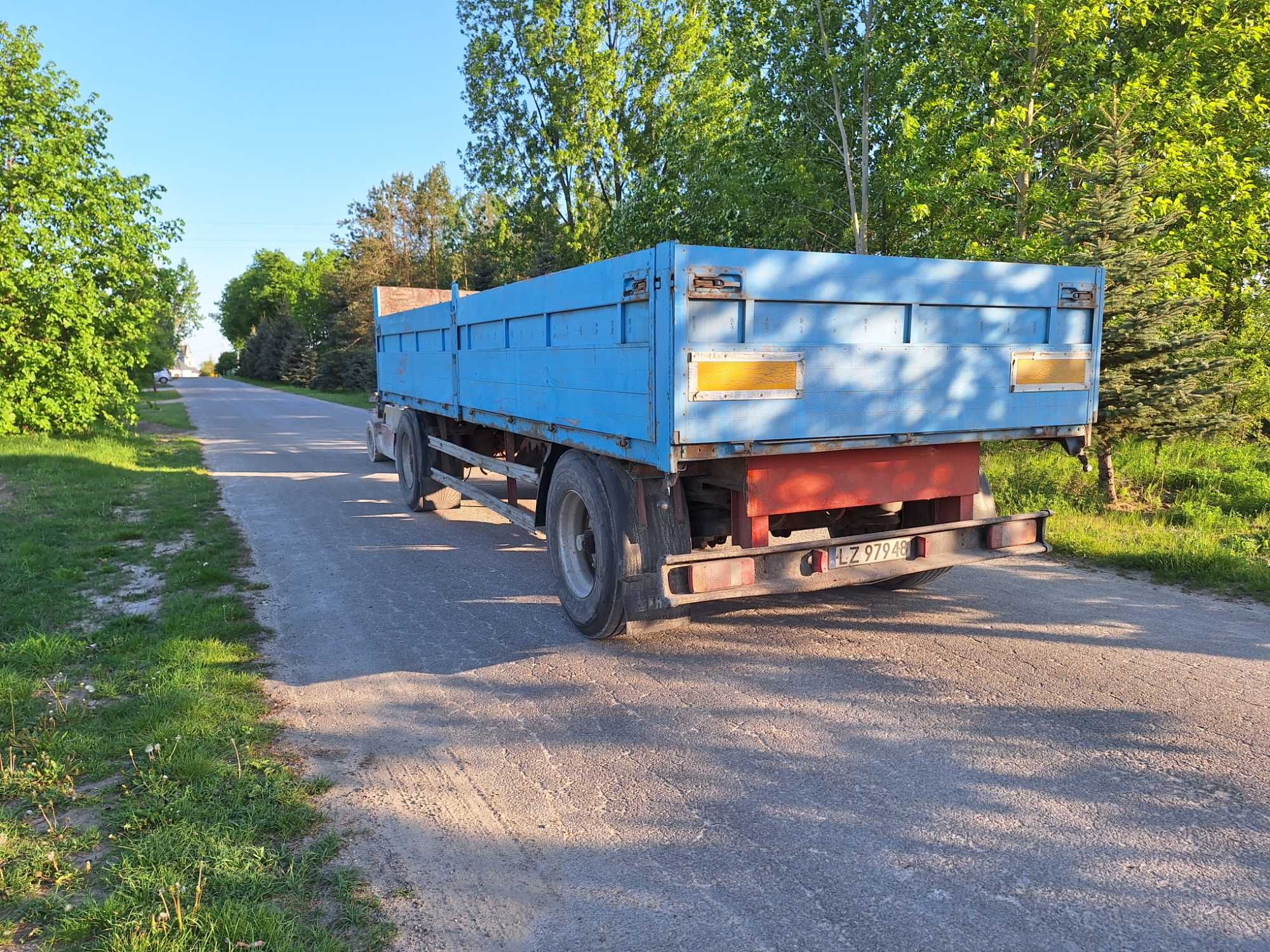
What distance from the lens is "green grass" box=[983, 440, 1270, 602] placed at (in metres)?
6.84

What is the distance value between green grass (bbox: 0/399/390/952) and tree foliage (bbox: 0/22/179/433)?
31.0 feet

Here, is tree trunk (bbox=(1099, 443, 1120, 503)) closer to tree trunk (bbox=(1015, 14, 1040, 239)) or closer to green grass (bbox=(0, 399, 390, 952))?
tree trunk (bbox=(1015, 14, 1040, 239))

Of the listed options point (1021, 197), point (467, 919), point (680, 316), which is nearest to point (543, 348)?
point (680, 316)

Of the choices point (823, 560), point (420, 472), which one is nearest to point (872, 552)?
point (823, 560)

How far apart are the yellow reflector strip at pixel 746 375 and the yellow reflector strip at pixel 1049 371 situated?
5.60 ft

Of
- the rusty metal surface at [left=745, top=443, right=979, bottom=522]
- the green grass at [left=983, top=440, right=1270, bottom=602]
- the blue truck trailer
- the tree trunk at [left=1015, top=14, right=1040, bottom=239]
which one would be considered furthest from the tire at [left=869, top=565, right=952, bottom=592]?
the tree trunk at [left=1015, top=14, right=1040, bottom=239]

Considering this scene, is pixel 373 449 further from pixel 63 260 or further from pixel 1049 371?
pixel 1049 371

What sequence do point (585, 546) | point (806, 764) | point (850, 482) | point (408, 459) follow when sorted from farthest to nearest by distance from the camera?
1. point (408, 459)
2. point (585, 546)
3. point (850, 482)
4. point (806, 764)

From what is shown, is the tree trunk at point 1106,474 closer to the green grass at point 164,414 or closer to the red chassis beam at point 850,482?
the red chassis beam at point 850,482

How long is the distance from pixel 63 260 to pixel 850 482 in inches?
600

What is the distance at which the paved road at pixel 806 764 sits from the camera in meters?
2.80

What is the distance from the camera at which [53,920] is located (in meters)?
2.72

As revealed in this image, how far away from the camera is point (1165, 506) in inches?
376

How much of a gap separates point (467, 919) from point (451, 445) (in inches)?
267
